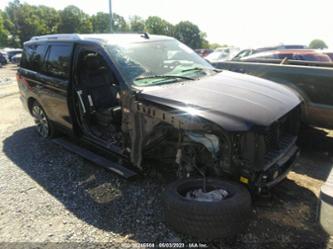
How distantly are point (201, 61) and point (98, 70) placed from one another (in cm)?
164

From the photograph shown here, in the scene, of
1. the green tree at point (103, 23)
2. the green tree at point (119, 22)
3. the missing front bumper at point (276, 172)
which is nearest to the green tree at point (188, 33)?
the green tree at point (103, 23)

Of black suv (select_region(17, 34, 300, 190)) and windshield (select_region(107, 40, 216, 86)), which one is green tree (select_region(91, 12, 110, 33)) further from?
windshield (select_region(107, 40, 216, 86))

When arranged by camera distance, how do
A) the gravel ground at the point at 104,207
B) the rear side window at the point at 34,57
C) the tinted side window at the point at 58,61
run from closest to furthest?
the gravel ground at the point at 104,207
the tinted side window at the point at 58,61
the rear side window at the point at 34,57

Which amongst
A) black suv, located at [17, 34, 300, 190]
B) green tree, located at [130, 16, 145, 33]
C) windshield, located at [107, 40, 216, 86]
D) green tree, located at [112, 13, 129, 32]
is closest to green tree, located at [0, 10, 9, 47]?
green tree, located at [130, 16, 145, 33]

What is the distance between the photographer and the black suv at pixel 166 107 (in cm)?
313

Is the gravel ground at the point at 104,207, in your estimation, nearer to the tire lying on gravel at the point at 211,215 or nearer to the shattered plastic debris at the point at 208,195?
the tire lying on gravel at the point at 211,215

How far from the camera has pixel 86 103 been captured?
497 centimetres

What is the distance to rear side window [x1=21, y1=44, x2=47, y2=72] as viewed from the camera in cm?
564

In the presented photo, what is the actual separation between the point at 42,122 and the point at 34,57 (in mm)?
1164

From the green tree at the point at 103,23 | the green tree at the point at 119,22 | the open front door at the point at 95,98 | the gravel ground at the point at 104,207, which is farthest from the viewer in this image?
the green tree at the point at 119,22

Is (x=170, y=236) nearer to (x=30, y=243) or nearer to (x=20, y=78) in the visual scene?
(x=30, y=243)

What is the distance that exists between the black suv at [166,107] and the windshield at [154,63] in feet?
0.05

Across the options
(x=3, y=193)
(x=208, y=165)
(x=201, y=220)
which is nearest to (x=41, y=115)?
(x=3, y=193)

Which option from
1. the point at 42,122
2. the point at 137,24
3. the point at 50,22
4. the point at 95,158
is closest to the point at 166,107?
the point at 95,158
